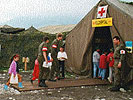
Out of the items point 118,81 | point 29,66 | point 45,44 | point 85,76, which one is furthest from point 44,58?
point 29,66

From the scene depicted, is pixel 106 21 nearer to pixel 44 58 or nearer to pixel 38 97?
pixel 44 58

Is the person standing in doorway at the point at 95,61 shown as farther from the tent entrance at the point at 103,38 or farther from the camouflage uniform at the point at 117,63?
the camouflage uniform at the point at 117,63

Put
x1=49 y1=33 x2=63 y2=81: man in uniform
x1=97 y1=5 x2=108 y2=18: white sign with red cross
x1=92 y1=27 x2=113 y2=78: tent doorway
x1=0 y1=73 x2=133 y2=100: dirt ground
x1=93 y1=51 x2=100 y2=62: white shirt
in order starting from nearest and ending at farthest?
x1=0 y1=73 x2=133 y2=100: dirt ground, x1=49 y1=33 x2=63 y2=81: man in uniform, x1=97 y1=5 x2=108 y2=18: white sign with red cross, x1=93 y1=51 x2=100 y2=62: white shirt, x1=92 y1=27 x2=113 y2=78: tent doorway

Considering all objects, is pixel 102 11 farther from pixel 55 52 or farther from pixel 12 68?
pixel 12 68

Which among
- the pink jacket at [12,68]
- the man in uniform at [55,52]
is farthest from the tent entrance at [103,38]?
the pink jacket at [12,68]

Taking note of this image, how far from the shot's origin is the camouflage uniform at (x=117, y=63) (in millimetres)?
8000

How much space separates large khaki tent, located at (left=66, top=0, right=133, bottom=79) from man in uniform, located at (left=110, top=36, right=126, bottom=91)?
0.47 m

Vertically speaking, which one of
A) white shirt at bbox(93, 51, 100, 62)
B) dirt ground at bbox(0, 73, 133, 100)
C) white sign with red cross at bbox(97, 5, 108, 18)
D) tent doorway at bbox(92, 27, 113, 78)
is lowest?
dirt ground at bbox(0, 73, 133, 100)

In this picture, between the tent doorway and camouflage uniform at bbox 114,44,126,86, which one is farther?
the tent doorway

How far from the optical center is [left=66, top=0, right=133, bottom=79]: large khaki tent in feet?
29.5

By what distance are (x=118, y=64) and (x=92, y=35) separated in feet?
9.03

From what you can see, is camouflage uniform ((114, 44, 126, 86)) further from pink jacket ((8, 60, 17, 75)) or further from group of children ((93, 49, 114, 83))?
pink jacket ((8, 60, 17, 75))

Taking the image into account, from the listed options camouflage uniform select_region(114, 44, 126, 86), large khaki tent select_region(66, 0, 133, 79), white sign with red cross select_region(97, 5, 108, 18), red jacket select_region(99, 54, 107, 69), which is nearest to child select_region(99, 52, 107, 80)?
red jacket select_region(99, 54, 107, 69)

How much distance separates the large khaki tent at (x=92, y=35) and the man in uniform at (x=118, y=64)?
0.47 meters
